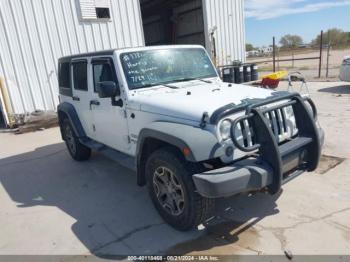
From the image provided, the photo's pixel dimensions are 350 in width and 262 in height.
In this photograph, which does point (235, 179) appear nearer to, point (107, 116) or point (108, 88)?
point (108, 88)

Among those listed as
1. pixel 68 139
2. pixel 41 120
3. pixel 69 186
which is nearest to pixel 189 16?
pixel 41 120

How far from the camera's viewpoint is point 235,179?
8.58 ft

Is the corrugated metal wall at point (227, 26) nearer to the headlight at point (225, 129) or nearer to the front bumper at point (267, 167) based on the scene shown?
the front bumper at point (267, 167)

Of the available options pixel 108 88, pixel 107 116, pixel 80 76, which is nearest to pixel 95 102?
pixel 107 116

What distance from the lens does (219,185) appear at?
2576mm

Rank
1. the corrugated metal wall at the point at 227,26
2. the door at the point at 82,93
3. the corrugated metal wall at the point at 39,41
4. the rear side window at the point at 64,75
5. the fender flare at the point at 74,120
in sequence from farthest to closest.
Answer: the corrugated metal wall at the point at 227,26 → the corrugated metal wall at the point at 39,41 → the rear side window at the point at 64,75 → the fender flare at the point at 74,120 → the door at the point at 82,93

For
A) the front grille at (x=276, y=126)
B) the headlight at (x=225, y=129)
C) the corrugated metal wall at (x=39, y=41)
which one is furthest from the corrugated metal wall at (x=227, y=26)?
the headlight at (x=225, y=129)

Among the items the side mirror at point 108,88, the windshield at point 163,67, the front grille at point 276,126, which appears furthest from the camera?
the windshield at point 163,67

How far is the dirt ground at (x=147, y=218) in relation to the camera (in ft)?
9.85

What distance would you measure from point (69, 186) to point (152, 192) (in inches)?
75.6

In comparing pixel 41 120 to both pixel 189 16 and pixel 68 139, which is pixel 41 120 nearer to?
pixel 68 139

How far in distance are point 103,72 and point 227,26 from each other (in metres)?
12.0

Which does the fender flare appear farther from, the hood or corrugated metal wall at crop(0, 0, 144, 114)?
corrugated metal wall at crop(0, 0, 144, 114)

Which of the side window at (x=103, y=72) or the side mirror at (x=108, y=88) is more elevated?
the side window at (x=103, y=72)
